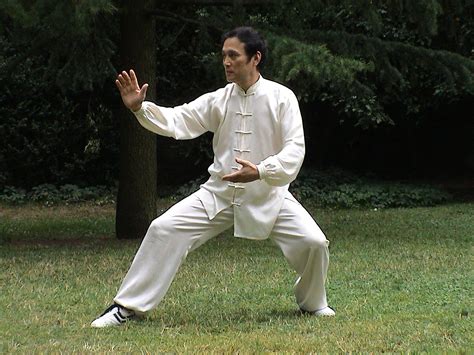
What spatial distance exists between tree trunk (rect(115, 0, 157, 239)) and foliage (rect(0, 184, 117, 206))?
229 inches

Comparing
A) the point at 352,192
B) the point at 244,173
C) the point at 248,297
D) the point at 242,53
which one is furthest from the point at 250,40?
the point at 352,192

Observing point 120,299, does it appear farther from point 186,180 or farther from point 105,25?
point 186,180

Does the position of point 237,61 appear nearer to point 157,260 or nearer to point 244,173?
point 244,173

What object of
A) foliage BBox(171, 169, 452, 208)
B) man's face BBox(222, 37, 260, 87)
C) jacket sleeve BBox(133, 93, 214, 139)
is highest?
man's face BBox(222, 37, 260, 87)

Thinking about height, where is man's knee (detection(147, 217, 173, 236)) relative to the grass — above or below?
above

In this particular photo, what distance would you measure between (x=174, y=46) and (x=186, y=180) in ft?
9.51

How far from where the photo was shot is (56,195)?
17.2 meters

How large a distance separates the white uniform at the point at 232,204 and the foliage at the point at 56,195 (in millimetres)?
11434

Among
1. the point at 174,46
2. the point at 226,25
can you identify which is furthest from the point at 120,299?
the point at 174,46

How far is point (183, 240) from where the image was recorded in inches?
222

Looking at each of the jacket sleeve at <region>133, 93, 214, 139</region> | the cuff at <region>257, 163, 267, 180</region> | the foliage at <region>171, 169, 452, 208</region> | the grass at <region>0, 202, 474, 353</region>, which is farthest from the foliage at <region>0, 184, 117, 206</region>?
the cuff at <region>257, 163, 267, 180</region>

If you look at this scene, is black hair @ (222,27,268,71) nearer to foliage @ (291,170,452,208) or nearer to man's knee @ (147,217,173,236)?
man's knee @ (147,217,173,236)

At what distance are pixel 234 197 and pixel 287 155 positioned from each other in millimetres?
503

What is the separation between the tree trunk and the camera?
10.9m
